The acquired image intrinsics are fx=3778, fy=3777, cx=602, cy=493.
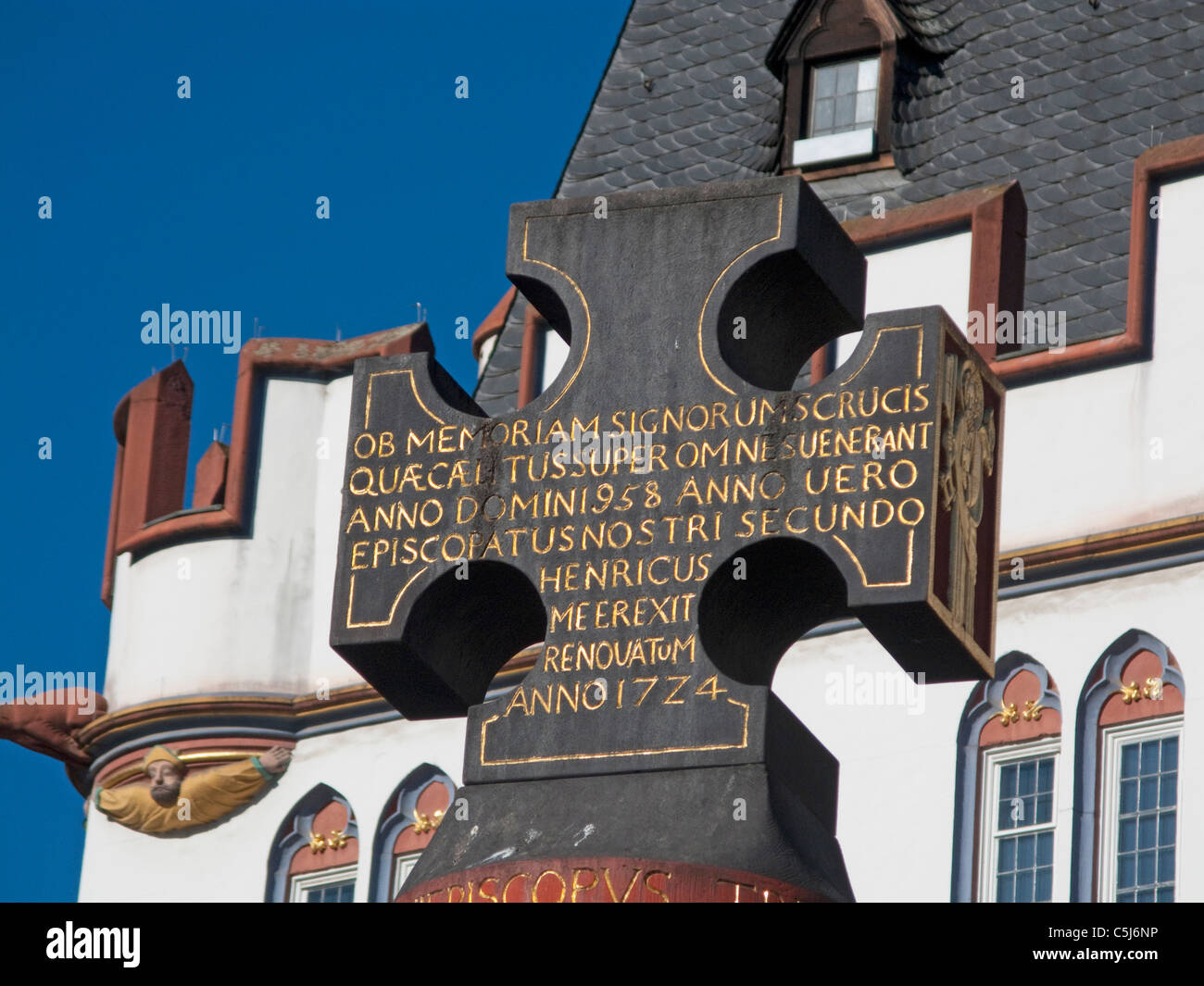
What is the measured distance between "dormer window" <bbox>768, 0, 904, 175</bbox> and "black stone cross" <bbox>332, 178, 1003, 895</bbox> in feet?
48.6

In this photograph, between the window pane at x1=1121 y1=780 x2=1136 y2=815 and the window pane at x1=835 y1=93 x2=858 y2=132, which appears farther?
the window pane at x1=835 y1=93 x2=858 y2=132

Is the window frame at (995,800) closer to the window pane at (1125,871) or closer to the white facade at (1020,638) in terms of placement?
the white facade at (1020,638)

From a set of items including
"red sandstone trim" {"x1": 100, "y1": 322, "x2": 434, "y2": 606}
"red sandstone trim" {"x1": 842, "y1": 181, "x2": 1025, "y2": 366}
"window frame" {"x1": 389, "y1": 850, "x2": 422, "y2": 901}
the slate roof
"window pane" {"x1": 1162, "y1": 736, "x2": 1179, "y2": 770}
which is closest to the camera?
"window pane" {"x1": 1162, "y1": 736, "x2": 1179, "y2": 770}

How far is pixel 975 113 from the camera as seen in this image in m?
29.0

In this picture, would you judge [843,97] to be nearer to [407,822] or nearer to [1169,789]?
[407,822]

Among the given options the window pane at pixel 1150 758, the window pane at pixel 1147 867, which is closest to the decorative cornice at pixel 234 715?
the window pane at pixel 1150 758

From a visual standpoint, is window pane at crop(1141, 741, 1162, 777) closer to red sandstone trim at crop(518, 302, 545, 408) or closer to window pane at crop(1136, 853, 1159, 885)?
window pane at crop(1136, 853, 1159, 885)

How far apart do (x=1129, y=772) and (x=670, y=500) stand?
1131 centimetres

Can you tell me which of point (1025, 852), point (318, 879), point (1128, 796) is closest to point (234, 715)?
point (318, 879)

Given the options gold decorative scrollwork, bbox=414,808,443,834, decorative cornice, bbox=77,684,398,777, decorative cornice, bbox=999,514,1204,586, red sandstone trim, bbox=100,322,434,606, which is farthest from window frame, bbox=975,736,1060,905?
red sandstone trim, bbox=100,322,434,606

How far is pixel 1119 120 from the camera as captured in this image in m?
28.0

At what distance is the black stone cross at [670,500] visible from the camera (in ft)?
43.8

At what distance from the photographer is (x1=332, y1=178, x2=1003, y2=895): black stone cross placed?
43.8ft

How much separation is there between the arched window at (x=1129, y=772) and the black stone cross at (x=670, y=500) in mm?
10148
